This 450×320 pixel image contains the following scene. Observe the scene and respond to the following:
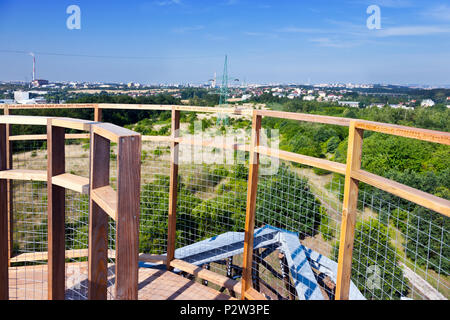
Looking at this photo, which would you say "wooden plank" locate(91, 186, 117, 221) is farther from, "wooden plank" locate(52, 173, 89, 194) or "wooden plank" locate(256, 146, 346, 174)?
"wooden plank" locate(256, 146, 346, 174)

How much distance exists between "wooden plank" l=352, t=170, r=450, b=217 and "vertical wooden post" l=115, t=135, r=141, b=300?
100cm

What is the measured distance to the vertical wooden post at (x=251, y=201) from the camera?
2545 millimetres

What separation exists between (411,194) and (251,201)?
1.48 m

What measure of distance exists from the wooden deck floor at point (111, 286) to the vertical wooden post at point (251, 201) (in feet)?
0.96

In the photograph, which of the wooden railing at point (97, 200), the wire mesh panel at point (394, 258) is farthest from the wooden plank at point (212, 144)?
the wooden railing at point (97, 200)

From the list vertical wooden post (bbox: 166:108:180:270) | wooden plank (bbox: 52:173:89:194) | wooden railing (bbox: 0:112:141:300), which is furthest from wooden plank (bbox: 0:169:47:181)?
vertical wooden post (bbox: 166:108:180:270)

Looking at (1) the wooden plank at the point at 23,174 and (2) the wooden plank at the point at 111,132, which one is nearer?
(2) the wooden plank at the point at 111,132

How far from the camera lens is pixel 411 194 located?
1.29 metres

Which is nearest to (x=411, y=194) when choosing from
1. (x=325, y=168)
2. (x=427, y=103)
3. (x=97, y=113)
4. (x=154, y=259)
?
(x=325, y=168)

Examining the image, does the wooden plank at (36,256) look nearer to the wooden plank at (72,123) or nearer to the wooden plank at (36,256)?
the wooden plank at (36,256)

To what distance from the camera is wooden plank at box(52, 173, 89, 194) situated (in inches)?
44.0

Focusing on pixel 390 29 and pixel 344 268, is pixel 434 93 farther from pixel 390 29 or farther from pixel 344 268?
pixel 344 268

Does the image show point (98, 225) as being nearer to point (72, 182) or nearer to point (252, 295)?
point (72, 182)

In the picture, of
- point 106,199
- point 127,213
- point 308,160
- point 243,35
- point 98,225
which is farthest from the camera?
point 243,35
